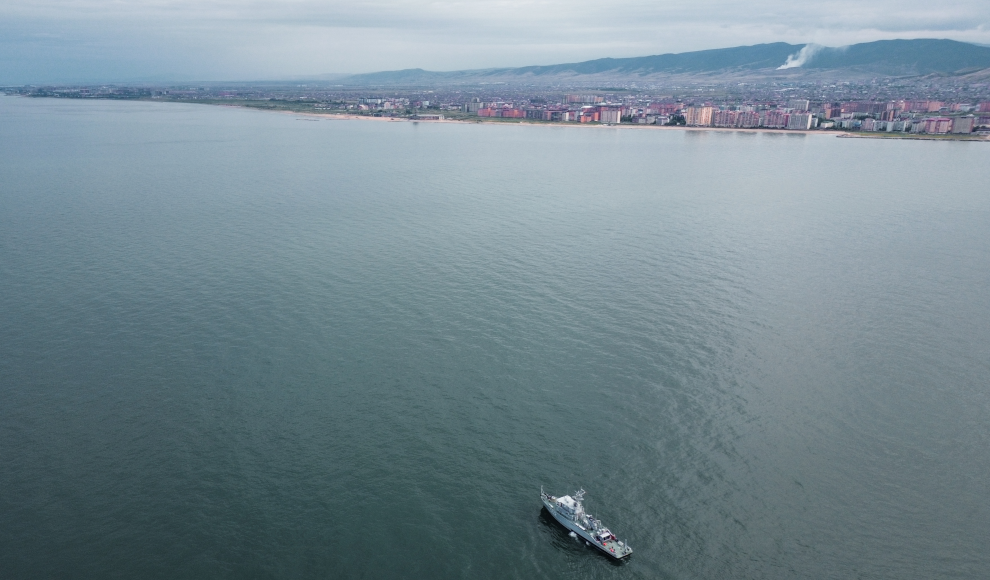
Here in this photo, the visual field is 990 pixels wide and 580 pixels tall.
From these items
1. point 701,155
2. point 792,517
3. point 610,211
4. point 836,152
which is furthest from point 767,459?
point 836,152

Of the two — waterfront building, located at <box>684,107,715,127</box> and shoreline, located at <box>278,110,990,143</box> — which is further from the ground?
waterfront building, located at <box>684,107,715,127</box>

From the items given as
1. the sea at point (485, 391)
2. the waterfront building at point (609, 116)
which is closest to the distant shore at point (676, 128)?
the waterfront building at point (609, 116)

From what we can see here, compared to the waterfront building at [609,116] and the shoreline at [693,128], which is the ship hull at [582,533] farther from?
the waterfront building at [609,116]

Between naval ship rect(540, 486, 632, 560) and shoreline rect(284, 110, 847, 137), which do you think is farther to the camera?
shoreline rect(284, 110, 847, 137)

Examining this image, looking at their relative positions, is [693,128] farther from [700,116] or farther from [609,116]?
[609,116]

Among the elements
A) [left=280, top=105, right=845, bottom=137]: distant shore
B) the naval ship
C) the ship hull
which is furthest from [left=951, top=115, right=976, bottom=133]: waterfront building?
the ship hull

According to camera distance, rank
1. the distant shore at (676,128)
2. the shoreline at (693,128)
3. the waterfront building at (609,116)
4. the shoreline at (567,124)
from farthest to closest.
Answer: the waterfront building at (609,116)
the shoreline at (567,124)
the distant shore at (676,128)
the shoreline at (693,128)

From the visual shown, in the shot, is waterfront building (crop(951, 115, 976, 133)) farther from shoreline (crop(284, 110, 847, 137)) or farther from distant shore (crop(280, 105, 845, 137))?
distant shore (crop(280, 105, 845, 137))
